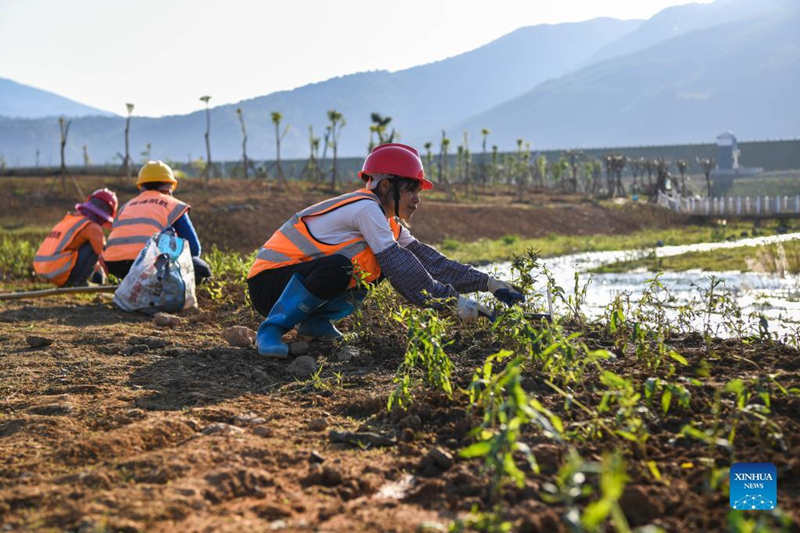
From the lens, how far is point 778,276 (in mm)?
8672

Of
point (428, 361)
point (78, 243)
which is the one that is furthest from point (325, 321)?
point (78, 243)

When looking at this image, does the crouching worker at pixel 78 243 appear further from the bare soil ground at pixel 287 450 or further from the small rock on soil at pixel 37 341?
the bare soil ground at pixel 287 450

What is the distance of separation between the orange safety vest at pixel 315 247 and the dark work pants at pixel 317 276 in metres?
0.04

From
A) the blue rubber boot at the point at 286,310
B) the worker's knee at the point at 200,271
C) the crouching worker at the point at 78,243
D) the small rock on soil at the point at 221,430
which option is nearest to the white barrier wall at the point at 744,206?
the worker's knee at the point at 200,271

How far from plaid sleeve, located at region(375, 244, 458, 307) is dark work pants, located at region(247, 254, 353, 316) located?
28cm

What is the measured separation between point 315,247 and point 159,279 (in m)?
2.14

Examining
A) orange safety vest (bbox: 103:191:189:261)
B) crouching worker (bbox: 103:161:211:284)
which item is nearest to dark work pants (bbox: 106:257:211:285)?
crouching worker (bbox: 103:161:211:284)

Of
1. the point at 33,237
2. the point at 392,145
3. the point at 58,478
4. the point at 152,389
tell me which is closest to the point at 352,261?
the point at 392,145

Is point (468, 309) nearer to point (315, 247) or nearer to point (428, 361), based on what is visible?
point (428, 361)

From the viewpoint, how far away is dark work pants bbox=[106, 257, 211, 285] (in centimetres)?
665

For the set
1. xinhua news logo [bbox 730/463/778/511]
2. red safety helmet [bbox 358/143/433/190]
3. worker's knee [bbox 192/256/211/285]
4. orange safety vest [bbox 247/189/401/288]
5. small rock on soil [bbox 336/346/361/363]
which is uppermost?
red safety helmet [bbox 358/143/433/190]

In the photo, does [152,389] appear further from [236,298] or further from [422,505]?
[236,298]

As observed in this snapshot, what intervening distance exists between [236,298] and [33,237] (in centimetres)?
904

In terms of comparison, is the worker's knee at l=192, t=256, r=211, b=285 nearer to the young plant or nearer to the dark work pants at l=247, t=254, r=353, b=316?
the dark work pants at l=247, t=254, r=353, b=316
